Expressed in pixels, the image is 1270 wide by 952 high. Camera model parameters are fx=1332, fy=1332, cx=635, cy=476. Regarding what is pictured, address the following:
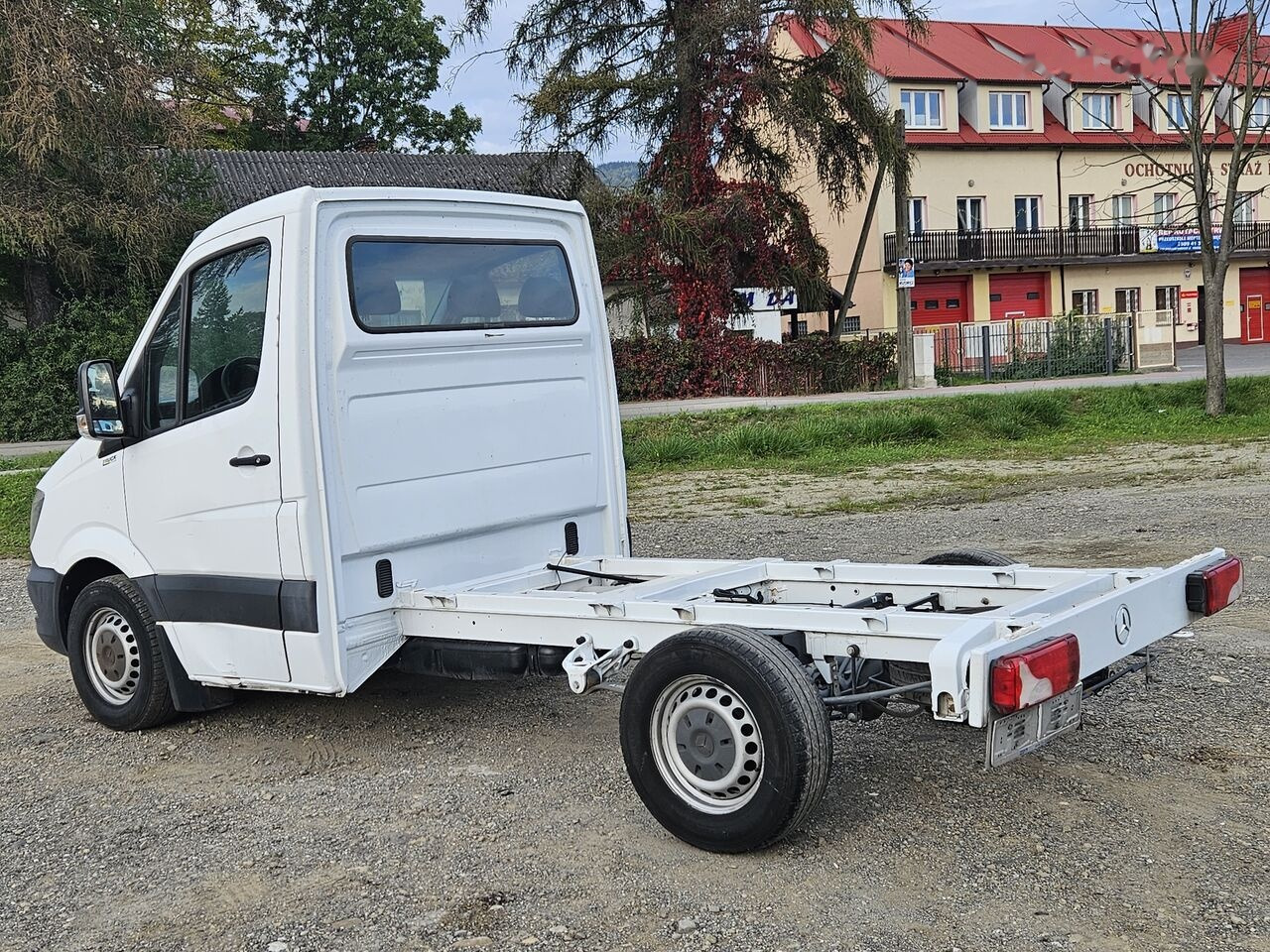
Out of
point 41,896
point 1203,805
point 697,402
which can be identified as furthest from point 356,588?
point 697,402

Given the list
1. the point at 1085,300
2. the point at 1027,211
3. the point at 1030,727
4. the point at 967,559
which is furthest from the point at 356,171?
the point at 1030,727

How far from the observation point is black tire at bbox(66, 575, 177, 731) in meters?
6.13

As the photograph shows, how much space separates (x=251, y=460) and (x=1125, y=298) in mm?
51751

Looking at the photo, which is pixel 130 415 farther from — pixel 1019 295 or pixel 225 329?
pixel 1019 295

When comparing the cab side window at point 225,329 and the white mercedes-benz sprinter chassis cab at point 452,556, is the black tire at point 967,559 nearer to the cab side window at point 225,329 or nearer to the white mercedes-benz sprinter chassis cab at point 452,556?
the white mercedes-benz sprinter chassis cab at point 452,556

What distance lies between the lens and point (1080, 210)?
51.5m

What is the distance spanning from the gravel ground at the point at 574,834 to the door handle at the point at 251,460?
1313 mm

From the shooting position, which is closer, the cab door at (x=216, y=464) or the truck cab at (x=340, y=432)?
the truck cab at (x=340, y=432)

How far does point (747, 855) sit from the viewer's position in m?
4.36

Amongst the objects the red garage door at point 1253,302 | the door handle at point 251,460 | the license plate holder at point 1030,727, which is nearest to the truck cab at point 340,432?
the door handle at point 251,460

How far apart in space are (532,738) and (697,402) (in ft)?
72.6

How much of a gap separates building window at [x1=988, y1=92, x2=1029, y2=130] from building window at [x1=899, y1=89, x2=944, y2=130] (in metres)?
2.26

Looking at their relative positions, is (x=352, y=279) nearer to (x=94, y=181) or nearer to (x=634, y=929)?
(x=634, y=929)

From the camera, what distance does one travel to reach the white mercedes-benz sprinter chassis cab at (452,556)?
171 inches
